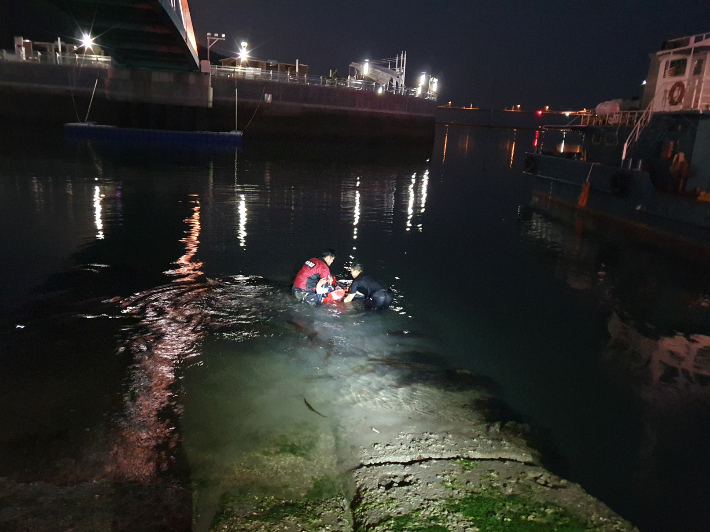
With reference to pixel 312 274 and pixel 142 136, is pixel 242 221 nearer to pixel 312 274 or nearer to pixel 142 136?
pixel 312 274

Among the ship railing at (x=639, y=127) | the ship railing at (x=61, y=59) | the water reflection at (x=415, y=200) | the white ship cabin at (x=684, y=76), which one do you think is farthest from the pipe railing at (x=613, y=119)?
the ship railing at (x=61, y=59)

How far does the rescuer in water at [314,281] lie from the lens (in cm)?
872

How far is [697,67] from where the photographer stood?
2005 centimetres

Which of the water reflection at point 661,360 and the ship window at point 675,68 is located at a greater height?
the ship window at point 675,68

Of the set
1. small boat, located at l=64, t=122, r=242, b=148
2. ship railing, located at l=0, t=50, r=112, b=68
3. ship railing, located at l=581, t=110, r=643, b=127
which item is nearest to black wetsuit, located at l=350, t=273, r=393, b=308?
ship railing, located at l=581, t=110, r=643, b=127

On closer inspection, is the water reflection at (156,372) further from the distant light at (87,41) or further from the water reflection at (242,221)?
the distant light at (87,41)

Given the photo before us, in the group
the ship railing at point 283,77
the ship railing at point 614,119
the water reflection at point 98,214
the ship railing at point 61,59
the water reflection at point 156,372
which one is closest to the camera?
the water reflection at point 156,372

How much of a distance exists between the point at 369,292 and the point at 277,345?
2225 mm

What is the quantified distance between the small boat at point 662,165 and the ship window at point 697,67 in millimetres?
17

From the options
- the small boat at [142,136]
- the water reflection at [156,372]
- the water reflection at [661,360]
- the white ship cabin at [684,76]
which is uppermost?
the white ship cabin at [684,76]

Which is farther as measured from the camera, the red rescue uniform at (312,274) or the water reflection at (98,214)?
the water reflection at (98,214)

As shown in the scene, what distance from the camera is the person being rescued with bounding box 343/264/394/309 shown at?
890 cm

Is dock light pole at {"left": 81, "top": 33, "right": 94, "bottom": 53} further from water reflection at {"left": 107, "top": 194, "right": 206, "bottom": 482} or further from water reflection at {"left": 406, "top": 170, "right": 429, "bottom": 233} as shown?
water reflection at {"left": 107, "top": 194, "right": 206, "bottom": 482}

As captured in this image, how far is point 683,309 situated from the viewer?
10.6 m
